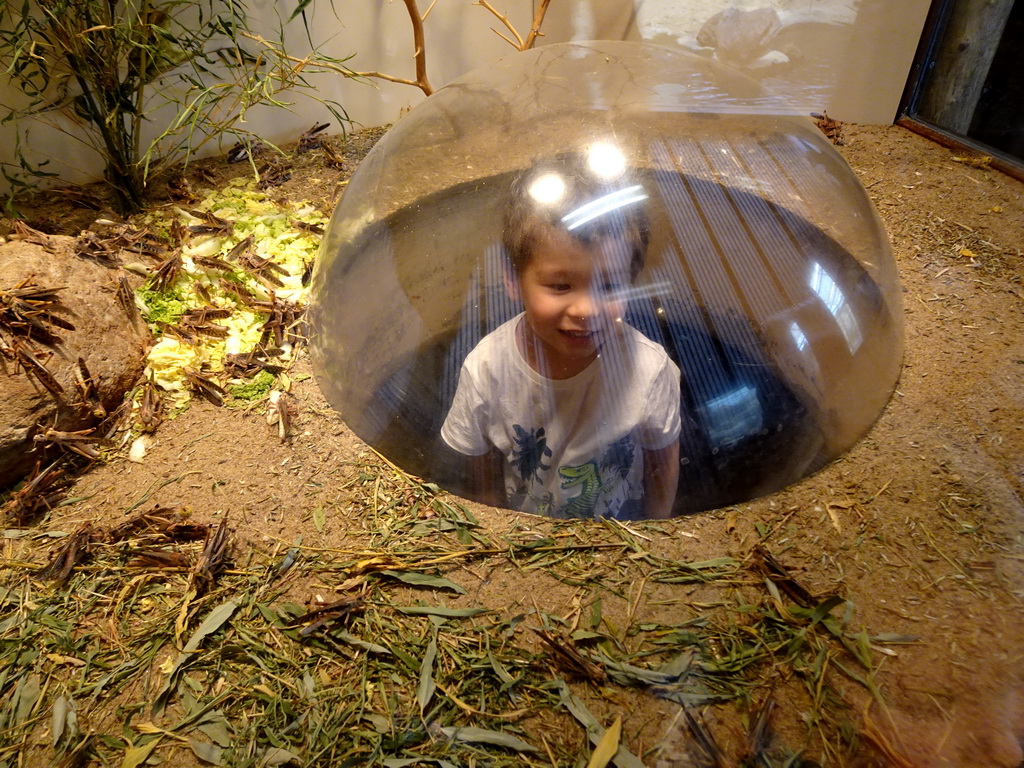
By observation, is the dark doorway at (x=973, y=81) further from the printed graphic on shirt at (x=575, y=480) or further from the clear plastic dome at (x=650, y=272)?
the printed graphic on shirt at (x=575, y=480)

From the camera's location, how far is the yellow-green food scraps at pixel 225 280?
2.20 meters

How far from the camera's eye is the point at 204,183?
10.1ft

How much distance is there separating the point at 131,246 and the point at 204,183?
67 centimetres

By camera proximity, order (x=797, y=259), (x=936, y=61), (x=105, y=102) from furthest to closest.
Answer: (x=936, y=61)
(x=105, y=102)
(x=797, y=259)

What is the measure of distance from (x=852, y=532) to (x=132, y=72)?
3.03 metres

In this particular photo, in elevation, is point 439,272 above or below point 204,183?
above

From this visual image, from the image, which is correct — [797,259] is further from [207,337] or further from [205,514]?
[207,337]

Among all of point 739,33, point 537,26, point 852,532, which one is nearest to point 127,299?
point 537,26

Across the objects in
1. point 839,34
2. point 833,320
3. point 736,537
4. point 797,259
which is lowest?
point 736,537

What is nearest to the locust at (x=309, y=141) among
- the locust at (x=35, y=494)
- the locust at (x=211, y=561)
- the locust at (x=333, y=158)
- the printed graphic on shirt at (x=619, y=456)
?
the locust at (x=333, y=158)

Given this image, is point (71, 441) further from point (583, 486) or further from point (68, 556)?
point (583, 486)

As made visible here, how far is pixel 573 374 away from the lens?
148 cm

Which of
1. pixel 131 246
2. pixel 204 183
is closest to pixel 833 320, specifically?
pixel 131 246

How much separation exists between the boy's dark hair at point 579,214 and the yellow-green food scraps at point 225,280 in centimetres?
101
